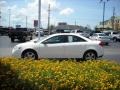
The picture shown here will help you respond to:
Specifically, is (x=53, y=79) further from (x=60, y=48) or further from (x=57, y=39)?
(x=57, y=39)

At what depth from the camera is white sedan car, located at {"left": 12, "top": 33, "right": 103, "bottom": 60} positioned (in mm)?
18281

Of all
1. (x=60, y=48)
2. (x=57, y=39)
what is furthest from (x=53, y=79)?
(x=57, y=39)

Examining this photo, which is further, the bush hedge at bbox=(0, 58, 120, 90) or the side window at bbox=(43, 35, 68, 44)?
the side window at bbox=(43, 35, 68, 44)

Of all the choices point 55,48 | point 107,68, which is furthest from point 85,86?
point 55,48

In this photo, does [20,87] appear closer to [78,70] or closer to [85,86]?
[85,86]

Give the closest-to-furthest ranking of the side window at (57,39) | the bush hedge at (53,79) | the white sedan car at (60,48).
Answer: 1. the bush hedge at (53,79)
2. the white sedan car at (60,48)
3. the side window at (57,39)

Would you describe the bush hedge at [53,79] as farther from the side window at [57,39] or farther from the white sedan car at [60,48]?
the side window at [57,39]

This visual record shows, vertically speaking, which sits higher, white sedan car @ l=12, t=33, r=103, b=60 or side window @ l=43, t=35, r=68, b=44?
side window @ l=43, t=35, r=68, b=44

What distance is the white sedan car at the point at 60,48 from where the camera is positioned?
60.0 ft

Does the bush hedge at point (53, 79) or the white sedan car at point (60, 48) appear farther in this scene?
the white sedan car at point (60, 48)

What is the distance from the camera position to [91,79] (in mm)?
8531

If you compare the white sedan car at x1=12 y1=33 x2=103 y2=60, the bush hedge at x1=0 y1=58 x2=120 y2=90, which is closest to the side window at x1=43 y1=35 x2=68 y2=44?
the white sedan car at x1=12 y1=33 x2=103 y2=60

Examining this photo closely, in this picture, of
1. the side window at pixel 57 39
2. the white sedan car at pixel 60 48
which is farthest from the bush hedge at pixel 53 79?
the side window at pixel 57 39

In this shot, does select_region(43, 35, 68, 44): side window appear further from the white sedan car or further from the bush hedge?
the bush hedge
